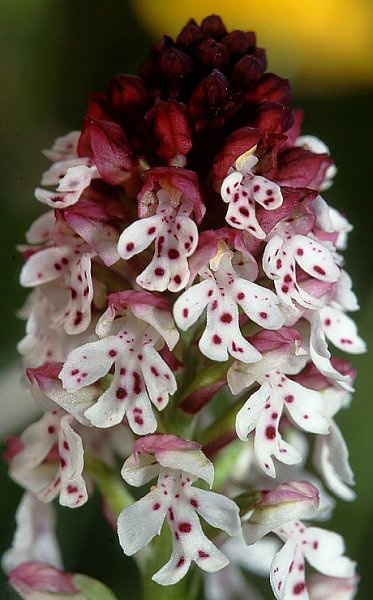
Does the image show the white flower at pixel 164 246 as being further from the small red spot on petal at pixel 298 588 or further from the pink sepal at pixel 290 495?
the small red spot on petal at pixel 298 588

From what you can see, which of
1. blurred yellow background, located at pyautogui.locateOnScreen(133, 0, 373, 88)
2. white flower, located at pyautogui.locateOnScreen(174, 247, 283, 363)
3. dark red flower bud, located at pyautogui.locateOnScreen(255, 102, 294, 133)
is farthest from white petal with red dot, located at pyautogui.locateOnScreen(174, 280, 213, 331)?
blurred yellow background, located at pyautogui.locateOnScreen(133, 0, 373, 88)

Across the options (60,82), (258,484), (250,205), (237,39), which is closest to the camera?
(250,205)

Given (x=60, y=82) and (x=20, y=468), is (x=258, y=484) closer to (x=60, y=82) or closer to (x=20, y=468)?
(x=20, y=468)

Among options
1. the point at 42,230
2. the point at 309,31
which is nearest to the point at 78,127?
the point at 309,31

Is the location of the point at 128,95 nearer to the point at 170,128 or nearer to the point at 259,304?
the point at 170,128

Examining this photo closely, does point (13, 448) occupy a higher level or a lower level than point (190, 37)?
lower

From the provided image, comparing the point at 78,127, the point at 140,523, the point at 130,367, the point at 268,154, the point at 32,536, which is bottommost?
the point at 32,536

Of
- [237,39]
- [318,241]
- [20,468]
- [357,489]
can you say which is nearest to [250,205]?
[318,241]
